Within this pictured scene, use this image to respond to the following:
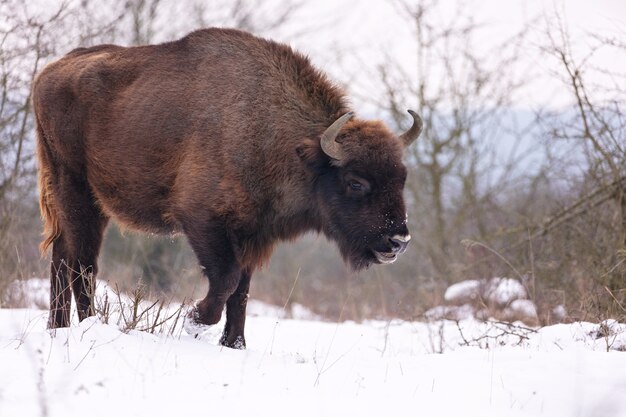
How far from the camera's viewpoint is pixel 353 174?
579cm

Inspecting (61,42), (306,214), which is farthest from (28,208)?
(306,214)

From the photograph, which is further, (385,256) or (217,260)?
(385,256)

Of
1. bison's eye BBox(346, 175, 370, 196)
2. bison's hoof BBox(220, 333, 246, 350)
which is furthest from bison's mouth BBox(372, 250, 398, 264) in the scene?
bison's hoof BBox(220, 333, 246, 350)

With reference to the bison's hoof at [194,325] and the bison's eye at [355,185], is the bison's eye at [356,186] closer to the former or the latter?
the bison's eye at [355,185]

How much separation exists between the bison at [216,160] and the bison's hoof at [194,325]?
0.05 ft

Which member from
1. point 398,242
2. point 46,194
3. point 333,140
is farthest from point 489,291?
point 46,194

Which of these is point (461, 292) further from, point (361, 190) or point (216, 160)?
point (216, 160)

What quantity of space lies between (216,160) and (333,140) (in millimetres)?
901

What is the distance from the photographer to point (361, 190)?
581cm

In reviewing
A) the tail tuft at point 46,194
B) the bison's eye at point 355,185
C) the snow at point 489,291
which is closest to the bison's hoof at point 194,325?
the bison's eye at point 355,185

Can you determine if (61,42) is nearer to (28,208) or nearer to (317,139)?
(28,208)

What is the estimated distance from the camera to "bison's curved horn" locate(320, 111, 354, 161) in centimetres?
564

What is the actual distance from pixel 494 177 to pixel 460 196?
2.51 ft

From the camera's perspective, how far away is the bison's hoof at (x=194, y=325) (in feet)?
17.7
